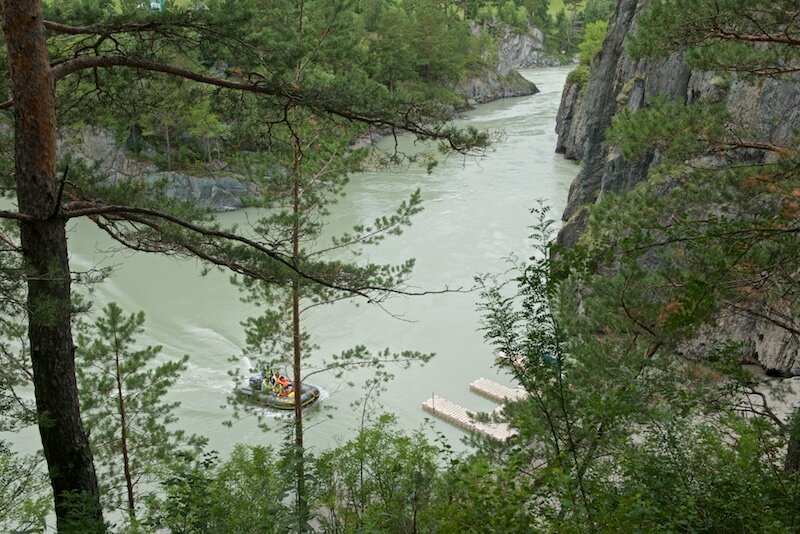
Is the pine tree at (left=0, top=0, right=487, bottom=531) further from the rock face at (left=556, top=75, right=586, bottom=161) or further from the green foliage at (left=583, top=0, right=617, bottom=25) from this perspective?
the green foliage at (left=583, top=0, right=617, bottom=25)

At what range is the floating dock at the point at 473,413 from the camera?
11.7 metres

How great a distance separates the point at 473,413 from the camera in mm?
11289

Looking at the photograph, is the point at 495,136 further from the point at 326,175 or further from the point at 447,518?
the point at 326,175

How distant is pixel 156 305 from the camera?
1623 cm

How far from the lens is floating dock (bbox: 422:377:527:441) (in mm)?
11664

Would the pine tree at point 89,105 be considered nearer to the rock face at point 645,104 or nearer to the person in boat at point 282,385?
the rock face at point 645,104

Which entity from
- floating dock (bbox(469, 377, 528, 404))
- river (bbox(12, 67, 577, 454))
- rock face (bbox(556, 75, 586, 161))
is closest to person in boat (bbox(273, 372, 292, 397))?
river (bbox(12, 67, 577, 454))

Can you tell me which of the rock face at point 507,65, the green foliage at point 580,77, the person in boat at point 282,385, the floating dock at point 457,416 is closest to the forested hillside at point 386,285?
the person in boat at point 282,385

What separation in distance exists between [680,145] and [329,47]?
4.19 m

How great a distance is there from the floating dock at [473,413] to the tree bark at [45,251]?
7.90 m

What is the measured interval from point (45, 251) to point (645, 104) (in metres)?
15.8

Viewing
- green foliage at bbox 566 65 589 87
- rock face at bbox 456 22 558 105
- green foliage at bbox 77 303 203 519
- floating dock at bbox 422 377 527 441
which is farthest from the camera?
rock face at bbox 456 22 558 105

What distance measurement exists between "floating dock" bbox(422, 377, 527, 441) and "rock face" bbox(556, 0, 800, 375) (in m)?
3.35

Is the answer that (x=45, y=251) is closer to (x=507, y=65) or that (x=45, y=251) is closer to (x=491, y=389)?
(x=491, y=389)
